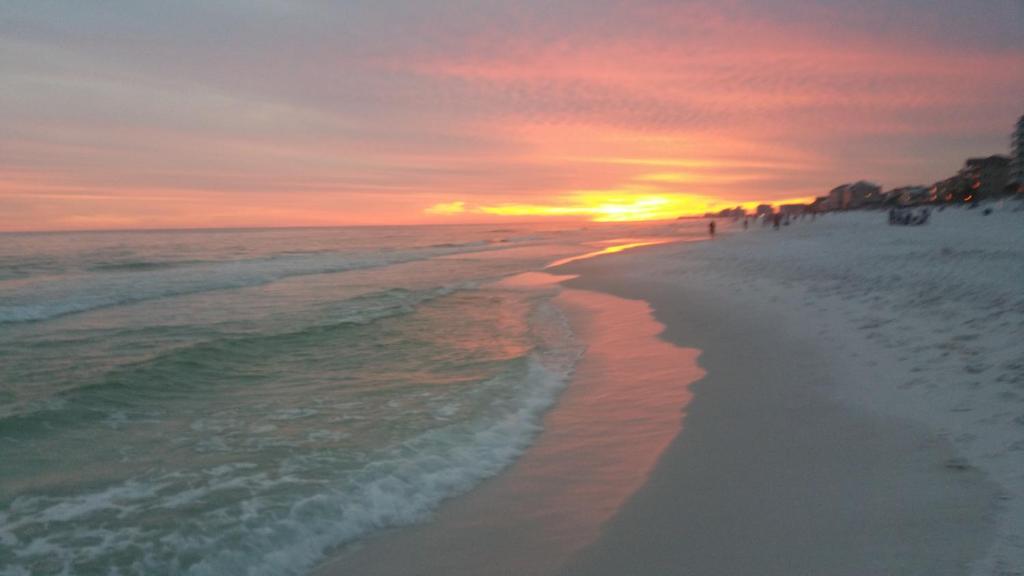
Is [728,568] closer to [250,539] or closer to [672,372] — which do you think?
[250,539]

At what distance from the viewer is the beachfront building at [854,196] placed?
136000mm

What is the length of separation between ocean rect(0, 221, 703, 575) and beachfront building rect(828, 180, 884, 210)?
139 m

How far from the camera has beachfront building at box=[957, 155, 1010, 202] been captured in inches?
3339

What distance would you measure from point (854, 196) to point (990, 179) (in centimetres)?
5523

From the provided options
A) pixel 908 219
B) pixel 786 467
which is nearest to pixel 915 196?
pixel 908 219

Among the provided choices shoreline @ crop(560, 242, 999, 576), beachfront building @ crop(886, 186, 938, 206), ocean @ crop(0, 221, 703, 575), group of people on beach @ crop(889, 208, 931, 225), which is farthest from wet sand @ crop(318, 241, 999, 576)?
beachfront building @ crop(886, 186, 938, 206)

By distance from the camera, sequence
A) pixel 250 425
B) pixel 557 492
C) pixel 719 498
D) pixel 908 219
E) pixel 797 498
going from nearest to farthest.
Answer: pixel 797 498
pixel 719 498
pixel 557 492
pixel 250 425
pixel 908 219

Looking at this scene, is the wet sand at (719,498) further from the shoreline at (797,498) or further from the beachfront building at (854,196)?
the beachfront building at (854,196)

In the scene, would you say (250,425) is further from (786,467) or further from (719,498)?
(786,467)

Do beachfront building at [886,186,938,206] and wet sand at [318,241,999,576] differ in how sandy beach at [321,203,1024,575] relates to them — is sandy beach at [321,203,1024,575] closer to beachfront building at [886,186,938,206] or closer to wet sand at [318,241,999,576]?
wet sand at [318,241,999,576]

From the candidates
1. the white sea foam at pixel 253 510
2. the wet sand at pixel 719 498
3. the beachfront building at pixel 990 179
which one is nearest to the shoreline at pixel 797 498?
the wet sand at pixel 719 498

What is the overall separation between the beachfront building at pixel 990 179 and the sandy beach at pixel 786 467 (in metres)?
88.8

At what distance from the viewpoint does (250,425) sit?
8383 mm

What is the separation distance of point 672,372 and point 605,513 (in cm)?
517
